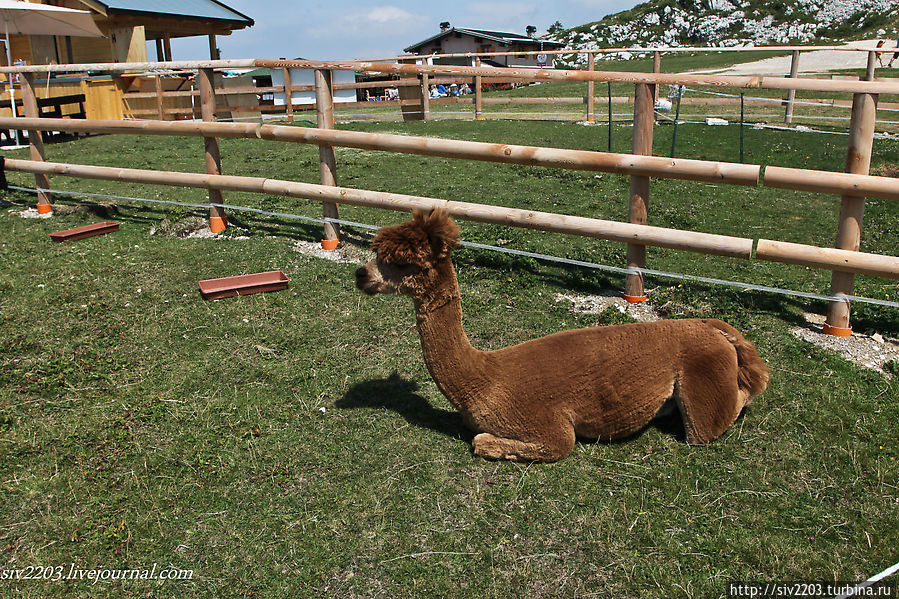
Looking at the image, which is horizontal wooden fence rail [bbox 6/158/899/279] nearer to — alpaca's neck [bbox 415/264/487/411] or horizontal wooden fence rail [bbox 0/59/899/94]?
alpaca's neck [bbox 415/264/487/411]

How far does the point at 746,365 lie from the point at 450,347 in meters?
1.78

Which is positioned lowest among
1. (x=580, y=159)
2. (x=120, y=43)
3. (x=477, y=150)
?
(x=580, y=159)

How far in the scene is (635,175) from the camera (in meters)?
5.89

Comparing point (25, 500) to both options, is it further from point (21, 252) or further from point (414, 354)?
point (21, 252)

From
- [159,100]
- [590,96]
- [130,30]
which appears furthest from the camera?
[130,30]

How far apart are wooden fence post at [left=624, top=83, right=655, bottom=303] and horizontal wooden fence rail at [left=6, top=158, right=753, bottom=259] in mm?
258

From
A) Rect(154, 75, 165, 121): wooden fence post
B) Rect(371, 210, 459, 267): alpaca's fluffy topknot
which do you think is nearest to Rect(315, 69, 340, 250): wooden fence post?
Rect(371, 210, 459, 267): alpaca's fluffy topknot

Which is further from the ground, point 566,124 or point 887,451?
point 566,124

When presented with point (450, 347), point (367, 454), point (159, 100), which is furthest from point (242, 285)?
point (159, 100)

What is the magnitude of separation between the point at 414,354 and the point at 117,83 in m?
18.7

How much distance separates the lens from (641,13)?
285ft

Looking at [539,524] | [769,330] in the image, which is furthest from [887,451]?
[539,524]

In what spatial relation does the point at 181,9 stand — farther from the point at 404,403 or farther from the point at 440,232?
the point at 440,232

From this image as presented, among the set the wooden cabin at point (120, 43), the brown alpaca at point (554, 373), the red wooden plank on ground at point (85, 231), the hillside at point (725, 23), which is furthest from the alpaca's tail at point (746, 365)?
the hillside at point (725, 23)
